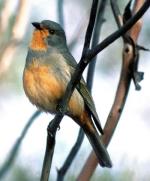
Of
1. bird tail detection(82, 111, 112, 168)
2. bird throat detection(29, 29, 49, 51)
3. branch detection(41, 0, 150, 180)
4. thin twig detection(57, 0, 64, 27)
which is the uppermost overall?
branch detection(41, 0, 150, 180)

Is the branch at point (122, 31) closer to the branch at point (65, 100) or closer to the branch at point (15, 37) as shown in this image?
the branch at point (65, 100)

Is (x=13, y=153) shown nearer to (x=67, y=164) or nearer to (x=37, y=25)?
(x=67, y=164)

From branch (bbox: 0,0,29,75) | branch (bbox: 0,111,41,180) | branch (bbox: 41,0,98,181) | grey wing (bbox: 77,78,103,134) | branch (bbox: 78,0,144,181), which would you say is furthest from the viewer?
grey wing (bbox: 77,78,103,134)

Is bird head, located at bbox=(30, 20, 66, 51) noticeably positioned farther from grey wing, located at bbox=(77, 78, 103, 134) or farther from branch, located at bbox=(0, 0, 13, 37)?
grey wing, located at bbox=(77, 78, 103, 134)

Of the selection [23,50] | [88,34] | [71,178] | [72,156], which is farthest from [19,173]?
[88,34]

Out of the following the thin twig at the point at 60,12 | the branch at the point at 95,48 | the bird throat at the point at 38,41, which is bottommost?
the bird throat at the point at 38,41

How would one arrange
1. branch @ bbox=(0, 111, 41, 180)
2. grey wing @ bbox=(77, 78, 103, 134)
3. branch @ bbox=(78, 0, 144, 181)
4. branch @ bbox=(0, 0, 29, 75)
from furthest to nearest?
grey wing @ bbox=(77, 78, 103, 134) → branch @ bbox=(0, 0, 29, 75) → branch @ bbox=(0, 111, 41, 180) → branch @ bbox=(78, 0, 144, 181)

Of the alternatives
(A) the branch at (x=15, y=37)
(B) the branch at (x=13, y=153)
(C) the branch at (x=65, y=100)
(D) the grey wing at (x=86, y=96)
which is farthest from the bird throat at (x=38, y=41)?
(C) the branch at (x=65, y=100)

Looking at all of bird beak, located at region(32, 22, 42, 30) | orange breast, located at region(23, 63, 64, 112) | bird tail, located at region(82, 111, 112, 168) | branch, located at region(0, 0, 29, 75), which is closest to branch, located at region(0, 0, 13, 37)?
branch, located at region(0, 0, 29, 75)

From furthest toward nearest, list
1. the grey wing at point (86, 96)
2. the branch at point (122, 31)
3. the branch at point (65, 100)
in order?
the grey wing at point (86, 96)
the branch at point (65, 100)
the branch at point (122, 31)
